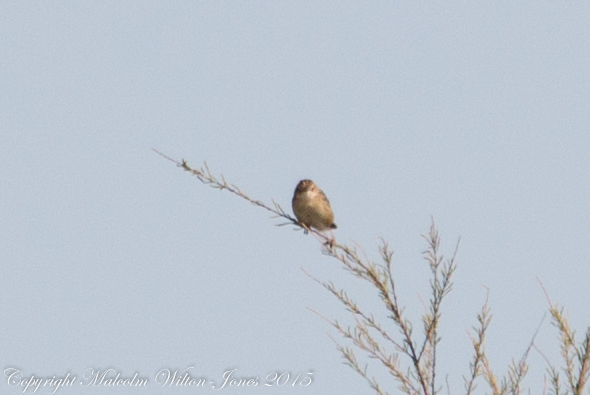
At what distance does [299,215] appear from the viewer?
30.6 ft

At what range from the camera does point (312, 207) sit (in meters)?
9.28

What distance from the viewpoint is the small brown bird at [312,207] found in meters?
9.29

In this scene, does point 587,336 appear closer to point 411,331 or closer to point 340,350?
point 411,331

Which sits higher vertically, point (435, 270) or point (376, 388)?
point (435, 270)

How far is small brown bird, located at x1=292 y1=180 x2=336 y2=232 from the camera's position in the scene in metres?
9.29

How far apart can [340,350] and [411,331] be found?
27 centimetres

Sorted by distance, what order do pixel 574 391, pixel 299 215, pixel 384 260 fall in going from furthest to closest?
1. pixel 299 215
2. pixel 384 260
3. pixel 574 391

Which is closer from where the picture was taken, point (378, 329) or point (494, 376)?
point (494, 376)

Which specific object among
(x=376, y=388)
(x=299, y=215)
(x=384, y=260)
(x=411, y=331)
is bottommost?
(x=376, y=388)

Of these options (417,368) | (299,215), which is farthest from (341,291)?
(299,215)

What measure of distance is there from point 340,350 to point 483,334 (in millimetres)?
515

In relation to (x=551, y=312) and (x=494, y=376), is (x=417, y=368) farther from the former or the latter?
(x=551, y=312)

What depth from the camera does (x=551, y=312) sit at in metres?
4.13

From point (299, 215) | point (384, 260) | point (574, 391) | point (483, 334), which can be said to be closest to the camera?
point (574, 391)
